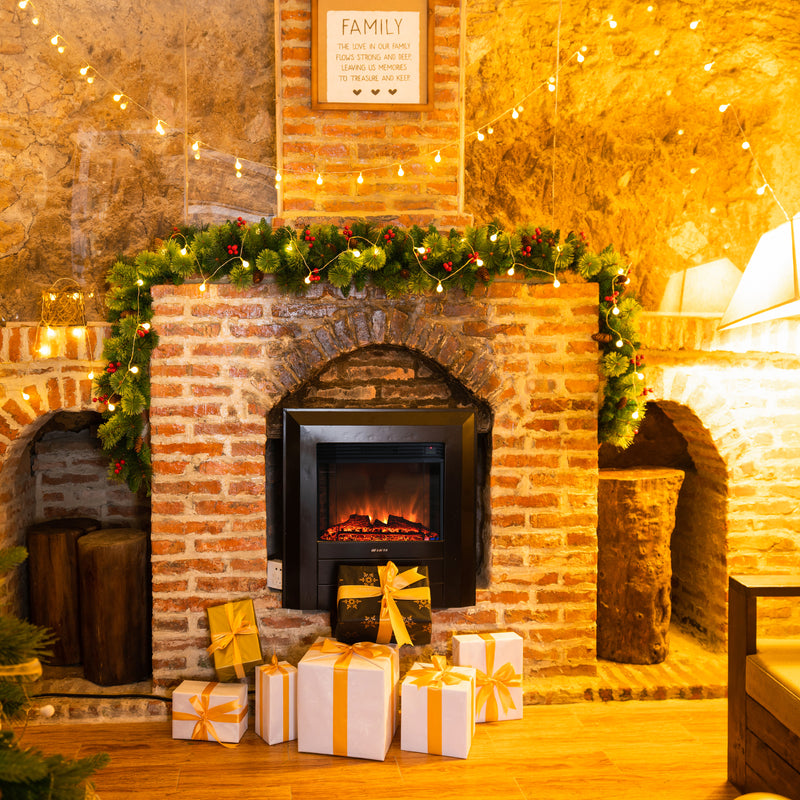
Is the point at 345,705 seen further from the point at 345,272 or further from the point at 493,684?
the point at 345,272

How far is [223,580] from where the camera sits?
292 cm

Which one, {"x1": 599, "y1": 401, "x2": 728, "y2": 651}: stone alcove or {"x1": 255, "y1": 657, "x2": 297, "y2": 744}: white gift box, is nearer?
{"x1": 255, "y1": 657, "x2": 297, "y2": 744}: white gift box

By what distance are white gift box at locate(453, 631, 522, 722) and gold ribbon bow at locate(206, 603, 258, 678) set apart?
0.81 meters

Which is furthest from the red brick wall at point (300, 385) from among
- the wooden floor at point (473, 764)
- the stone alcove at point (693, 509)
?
the stone alcove at point (693, 509)

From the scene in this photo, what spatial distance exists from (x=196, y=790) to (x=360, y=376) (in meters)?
1.59

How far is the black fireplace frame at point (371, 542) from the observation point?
290 cm

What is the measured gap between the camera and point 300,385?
2971 mm

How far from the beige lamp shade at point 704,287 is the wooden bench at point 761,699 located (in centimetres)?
142

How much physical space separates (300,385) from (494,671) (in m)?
1.34

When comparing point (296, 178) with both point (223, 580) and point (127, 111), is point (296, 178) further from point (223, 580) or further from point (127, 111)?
point (223, 580)

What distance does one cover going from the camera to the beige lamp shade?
3.40m

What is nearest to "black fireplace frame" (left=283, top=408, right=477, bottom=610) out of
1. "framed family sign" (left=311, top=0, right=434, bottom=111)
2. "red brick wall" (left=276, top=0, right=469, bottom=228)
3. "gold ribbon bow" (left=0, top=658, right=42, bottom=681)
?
"red brick wall" (left=276, top=0, right=469, bottom=228)

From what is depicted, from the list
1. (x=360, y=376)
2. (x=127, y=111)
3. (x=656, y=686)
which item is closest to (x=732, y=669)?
(x=656, y=686)

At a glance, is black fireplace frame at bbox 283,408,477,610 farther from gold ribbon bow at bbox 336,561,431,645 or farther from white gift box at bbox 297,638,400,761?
white gift box at bbox 297,638,400,761
